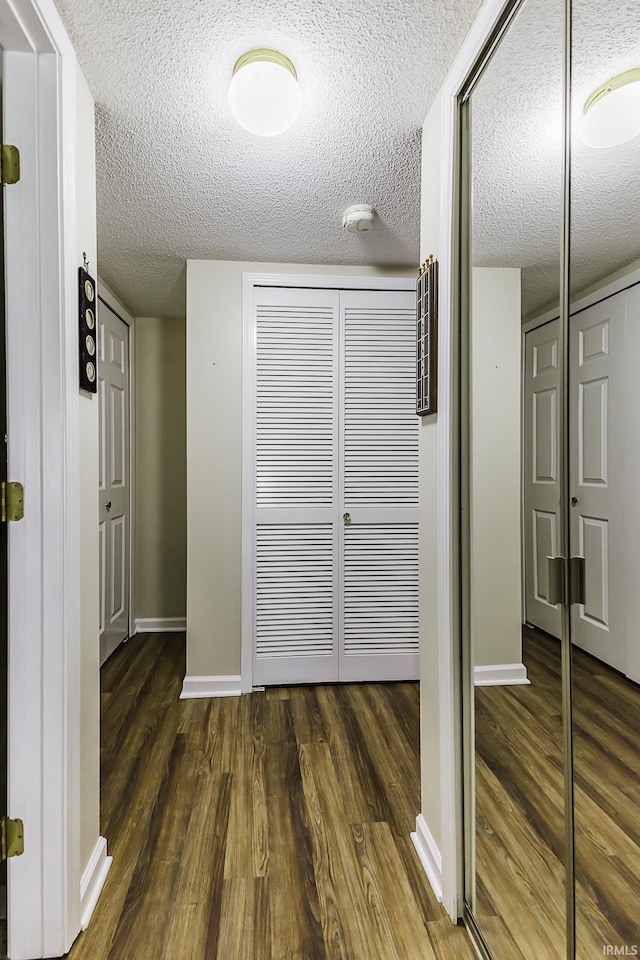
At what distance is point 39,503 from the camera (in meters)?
1.34

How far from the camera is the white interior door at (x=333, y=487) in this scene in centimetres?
301

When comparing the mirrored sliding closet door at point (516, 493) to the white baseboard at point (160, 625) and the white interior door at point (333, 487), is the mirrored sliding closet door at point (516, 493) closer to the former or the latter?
the white interior door at point (333, 487)

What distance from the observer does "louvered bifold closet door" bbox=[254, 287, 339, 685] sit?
Result: 301cm

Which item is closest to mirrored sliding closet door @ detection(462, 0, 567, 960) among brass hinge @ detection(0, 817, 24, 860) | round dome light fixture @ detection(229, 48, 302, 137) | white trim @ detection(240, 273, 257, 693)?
round dome light fixture @ detection(229, 48, 302, 137)

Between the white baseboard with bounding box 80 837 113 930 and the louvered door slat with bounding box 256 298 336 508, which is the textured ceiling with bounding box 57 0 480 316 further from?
the white baseboard with bounding box 80 837 113 930

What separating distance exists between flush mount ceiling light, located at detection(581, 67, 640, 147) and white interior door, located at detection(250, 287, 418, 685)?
2.17 m

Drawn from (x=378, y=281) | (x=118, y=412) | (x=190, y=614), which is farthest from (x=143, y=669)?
(x=378, y=281)

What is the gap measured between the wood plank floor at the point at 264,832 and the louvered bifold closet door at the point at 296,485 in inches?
11.1

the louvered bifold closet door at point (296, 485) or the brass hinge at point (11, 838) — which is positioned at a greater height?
the louvered bifold closet door at point (296, 485)

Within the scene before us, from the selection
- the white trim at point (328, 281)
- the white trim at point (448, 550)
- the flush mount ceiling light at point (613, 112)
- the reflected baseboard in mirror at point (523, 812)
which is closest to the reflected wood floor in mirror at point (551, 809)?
the reflected baseboard in mirror at point (523, 812)

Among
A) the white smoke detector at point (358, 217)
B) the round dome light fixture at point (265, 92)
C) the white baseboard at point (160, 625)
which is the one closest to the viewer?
the round dome light fixture at point (265, 92)

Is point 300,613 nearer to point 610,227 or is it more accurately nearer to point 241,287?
point 241,287

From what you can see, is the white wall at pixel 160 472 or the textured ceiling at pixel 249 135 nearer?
the textured ceiling at pixel 249 135

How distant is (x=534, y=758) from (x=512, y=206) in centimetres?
120
